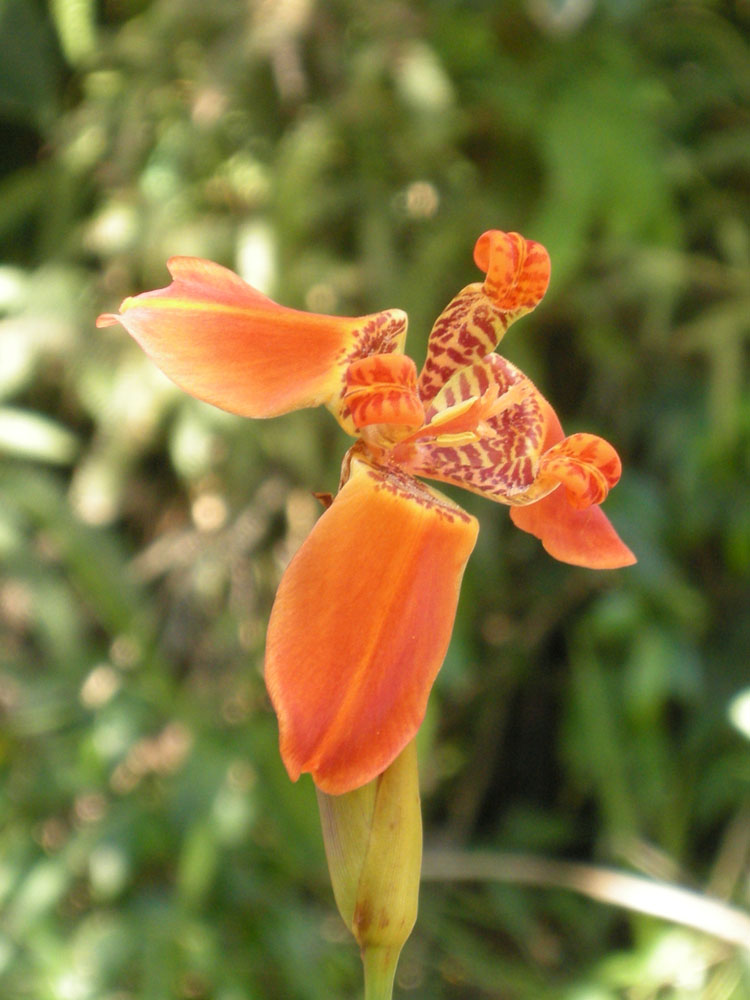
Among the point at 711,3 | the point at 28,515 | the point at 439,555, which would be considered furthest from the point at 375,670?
the point at 711,3

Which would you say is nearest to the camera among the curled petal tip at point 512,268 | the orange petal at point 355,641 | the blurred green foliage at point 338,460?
the orange petal at point 355,641

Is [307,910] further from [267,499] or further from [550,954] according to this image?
[267,499]

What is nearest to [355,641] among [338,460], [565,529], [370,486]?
[370,486]

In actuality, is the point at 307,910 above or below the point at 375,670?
below

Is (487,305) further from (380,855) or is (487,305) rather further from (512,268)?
(380,855)

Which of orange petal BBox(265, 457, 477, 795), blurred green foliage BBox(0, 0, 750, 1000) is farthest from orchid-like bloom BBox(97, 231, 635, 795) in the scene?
blurred green foliage BBox(0, 0, 750, 1000)

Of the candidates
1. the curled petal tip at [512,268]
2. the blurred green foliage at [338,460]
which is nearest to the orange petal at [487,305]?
the curled petal tip at [512,268]

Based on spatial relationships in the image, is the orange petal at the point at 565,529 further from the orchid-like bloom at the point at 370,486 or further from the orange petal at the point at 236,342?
the orange petal at the point at 236,342
